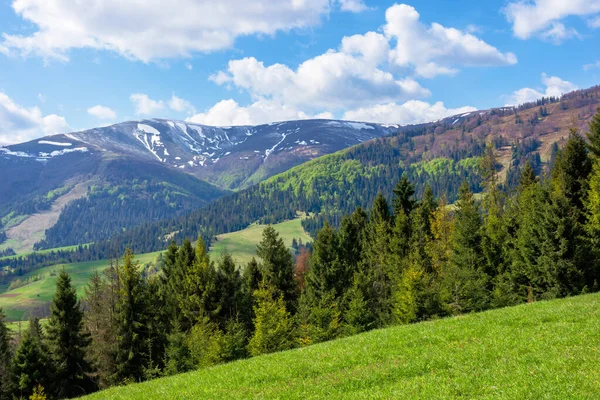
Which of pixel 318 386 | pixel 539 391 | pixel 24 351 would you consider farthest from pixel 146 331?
pixel 539 391

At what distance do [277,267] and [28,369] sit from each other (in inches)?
1288

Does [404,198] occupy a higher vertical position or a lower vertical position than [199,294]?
higher

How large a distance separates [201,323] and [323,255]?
780 inches

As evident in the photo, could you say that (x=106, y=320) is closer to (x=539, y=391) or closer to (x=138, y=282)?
(x=138, y=282)

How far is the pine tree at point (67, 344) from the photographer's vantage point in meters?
48.7

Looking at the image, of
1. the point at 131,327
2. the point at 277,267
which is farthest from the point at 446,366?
the point at 277,267

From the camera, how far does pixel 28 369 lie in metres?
47.6

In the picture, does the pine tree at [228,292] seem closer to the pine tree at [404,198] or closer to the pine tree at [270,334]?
the pine tree at [270,334]

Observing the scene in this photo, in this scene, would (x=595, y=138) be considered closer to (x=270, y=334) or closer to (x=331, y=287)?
(x=331, y=287)

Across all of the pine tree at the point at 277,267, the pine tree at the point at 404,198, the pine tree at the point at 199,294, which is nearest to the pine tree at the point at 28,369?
the pine tree at the point at 199,294

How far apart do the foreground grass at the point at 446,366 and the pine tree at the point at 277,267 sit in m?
34.1

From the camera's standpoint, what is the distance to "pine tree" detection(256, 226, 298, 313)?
201 feet

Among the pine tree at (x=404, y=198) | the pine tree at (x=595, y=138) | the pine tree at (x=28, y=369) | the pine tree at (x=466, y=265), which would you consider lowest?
the pine tree at (x=28, y=369)

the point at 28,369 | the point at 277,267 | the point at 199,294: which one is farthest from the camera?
the point at 277,267
